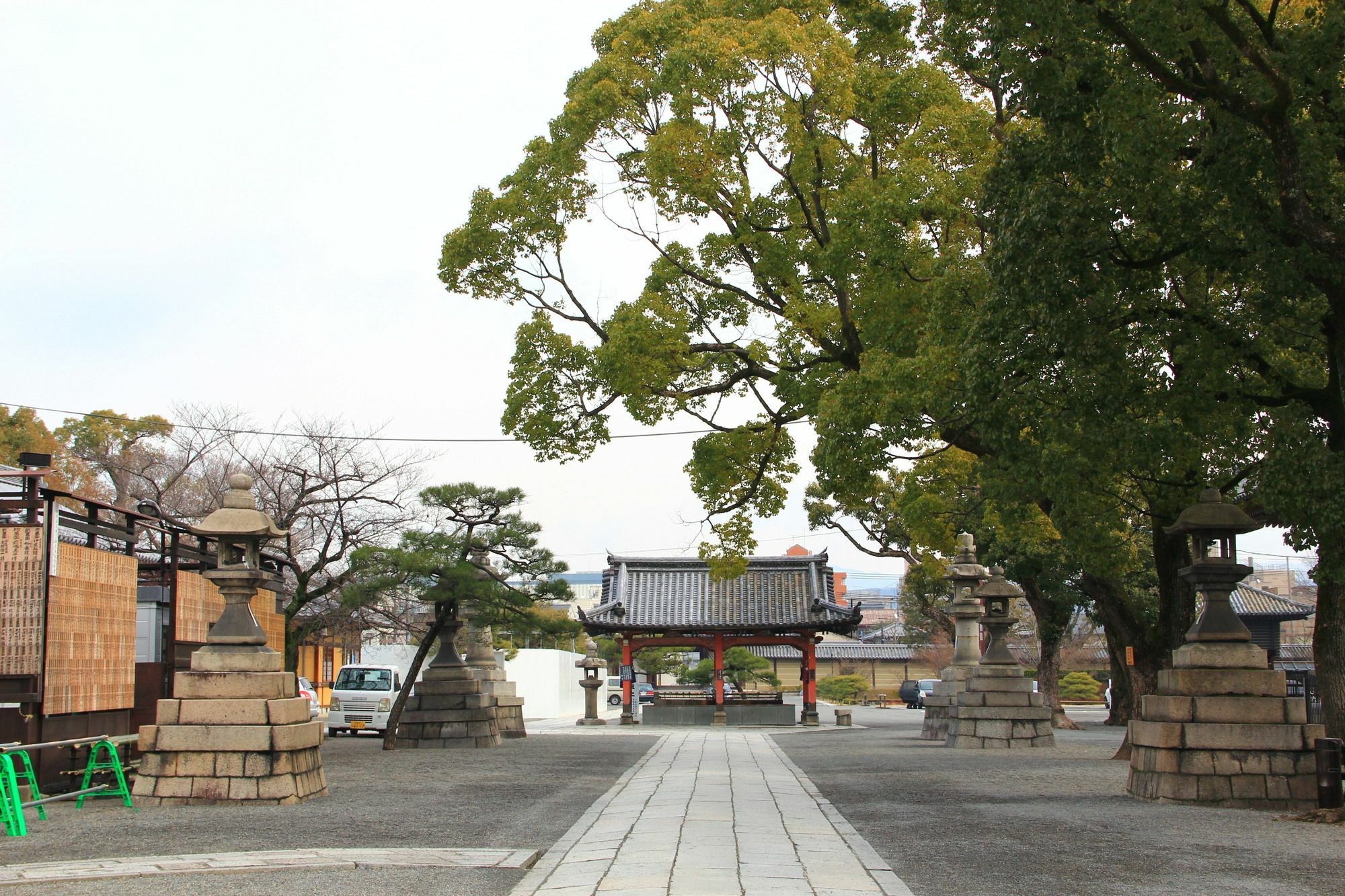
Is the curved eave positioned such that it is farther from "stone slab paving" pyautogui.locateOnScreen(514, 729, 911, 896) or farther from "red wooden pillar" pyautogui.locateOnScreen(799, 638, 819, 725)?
"stone slab paving" pyautogui.locateOnScreen(514, 729, 911, 896)

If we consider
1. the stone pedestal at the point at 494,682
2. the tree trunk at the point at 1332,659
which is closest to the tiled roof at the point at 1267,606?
the stone pedestal at the point at 494,682

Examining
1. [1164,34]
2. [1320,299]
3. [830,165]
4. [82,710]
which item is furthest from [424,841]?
[830,165]

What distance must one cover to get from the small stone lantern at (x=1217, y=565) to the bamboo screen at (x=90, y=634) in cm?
1039

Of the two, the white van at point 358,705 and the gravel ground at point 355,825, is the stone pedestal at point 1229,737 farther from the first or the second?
the white van at point 358,705

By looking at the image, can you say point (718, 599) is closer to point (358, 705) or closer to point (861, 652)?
point (358, 705)

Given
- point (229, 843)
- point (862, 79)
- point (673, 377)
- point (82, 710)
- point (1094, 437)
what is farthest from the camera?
point (673, 377)

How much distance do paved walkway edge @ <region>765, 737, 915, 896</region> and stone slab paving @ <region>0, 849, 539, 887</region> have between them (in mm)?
2043

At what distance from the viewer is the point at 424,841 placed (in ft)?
24.6

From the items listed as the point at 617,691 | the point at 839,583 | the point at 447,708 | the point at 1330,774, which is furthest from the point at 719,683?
the point at 839,583

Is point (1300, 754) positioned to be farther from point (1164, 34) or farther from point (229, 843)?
point (229, 843)

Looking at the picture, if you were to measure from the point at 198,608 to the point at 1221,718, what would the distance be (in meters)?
11.4

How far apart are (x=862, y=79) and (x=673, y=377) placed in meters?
4.37

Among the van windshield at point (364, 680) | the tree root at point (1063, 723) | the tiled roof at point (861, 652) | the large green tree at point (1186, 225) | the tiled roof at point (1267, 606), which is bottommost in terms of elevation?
the tiled roof at point (861, 652)

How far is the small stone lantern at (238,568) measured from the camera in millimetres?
10055
